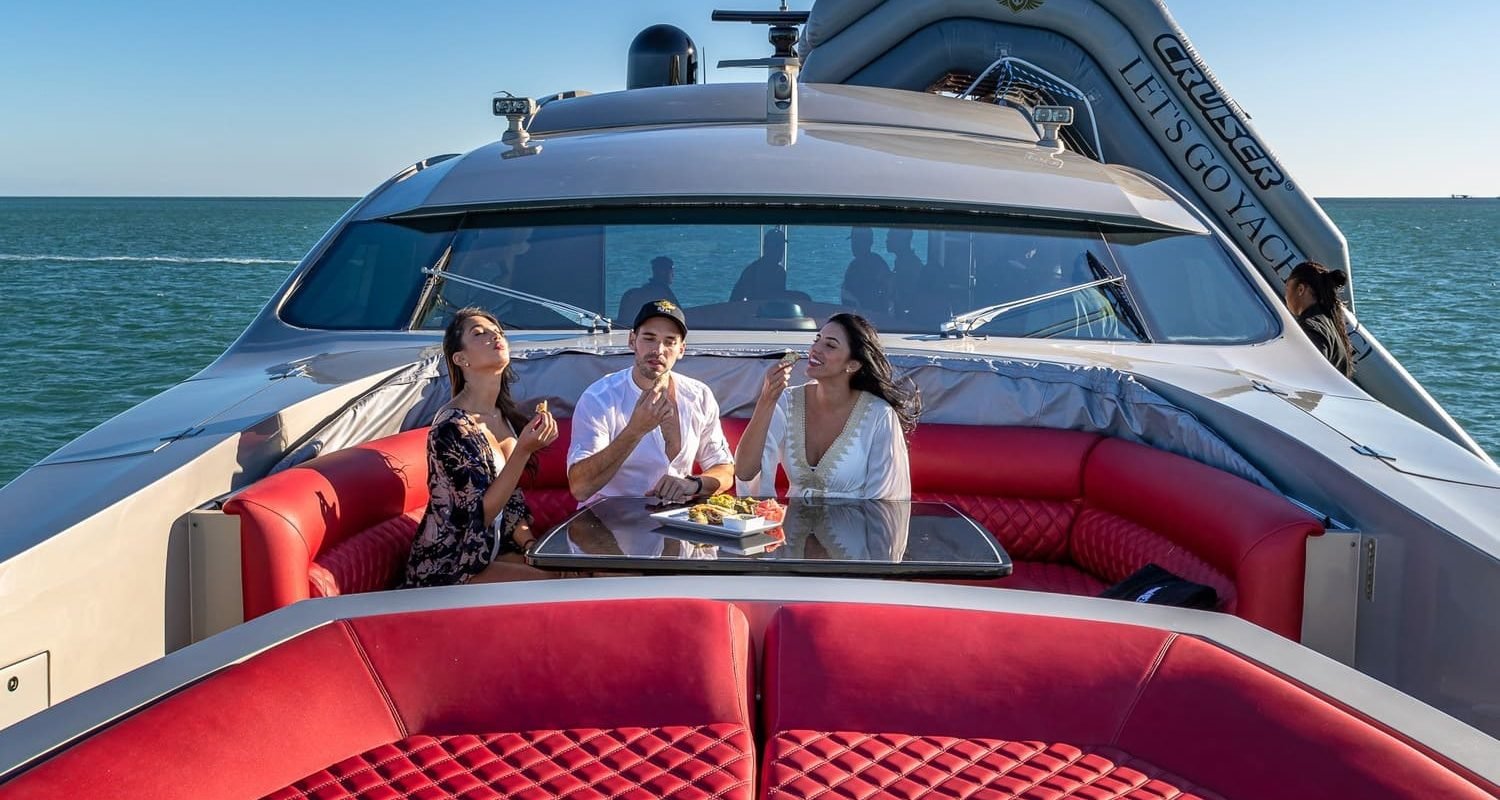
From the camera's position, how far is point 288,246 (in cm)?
6950

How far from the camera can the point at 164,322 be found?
26.7 m

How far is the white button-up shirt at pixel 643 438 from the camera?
372cm

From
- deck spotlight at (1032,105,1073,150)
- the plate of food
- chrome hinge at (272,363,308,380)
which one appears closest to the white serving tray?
the plate of food

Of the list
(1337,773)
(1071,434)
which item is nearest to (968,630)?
(1337,773)

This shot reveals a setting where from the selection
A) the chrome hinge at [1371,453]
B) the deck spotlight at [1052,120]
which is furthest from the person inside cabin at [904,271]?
the chrome hinge at [1371,453]

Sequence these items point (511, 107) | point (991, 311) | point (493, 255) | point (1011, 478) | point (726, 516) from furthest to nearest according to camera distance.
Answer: point (511, 107) < point (493, 255) < point (991, 311) < point (1011, 478) < point (726, 516)

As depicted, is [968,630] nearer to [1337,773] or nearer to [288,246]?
[1337,773]

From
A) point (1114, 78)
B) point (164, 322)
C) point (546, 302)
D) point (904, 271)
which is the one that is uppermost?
point (1114, 78)

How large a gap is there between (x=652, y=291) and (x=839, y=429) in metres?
1.03

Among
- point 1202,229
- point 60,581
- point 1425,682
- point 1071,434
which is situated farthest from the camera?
point 1202,229

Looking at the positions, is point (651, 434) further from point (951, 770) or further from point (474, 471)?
point (951, 770)

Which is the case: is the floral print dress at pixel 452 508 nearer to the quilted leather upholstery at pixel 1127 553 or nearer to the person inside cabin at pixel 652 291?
the person inside cabin at pixel 652 291

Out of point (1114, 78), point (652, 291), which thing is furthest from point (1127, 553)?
point (1114, 78)

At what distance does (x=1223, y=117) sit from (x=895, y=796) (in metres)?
7.57
